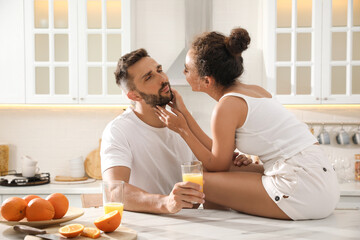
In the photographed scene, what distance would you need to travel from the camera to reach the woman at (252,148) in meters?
1.70

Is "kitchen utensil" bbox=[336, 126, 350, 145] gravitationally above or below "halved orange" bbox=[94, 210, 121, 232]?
above

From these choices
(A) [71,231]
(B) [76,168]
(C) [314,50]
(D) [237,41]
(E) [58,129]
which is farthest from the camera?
(E) [58,129]

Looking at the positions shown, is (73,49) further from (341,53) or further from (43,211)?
(43,211)

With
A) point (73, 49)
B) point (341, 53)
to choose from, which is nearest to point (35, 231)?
point (73, 49)

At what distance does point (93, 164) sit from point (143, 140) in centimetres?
183

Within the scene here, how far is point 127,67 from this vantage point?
230 centimetres

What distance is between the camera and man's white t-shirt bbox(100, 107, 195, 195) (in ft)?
6.98

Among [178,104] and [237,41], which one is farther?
[178,104]

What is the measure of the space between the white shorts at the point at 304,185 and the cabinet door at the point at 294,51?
1798 mm

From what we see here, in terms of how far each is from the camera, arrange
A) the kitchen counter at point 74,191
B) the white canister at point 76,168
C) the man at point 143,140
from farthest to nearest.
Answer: the white canister at point 76,168 → the kitchen counter at point 74,191 → the man at point 143,140

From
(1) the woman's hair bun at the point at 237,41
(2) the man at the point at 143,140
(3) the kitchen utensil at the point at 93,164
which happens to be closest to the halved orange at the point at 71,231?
(2) the man at the point at 143,140

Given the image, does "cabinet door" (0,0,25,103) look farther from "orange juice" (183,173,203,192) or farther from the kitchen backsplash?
"orange juice" (183,173,203,192)

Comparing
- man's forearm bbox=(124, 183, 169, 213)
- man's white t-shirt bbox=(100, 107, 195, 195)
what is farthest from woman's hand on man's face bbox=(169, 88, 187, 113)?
man's forearm bbox=(124, 183, 169, 213)

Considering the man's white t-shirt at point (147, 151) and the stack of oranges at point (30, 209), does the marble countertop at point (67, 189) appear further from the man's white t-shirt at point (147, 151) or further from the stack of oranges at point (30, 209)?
the stack of oranges at point (30, 209)
